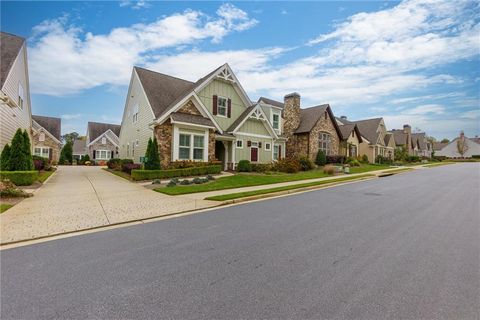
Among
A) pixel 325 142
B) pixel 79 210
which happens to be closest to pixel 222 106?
pixel 325 142

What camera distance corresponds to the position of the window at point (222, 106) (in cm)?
2089

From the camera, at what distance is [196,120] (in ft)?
57.8

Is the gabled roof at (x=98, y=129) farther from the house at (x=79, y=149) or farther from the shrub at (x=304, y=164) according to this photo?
the shrub at (x=304, y=164)

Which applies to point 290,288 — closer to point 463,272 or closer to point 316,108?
point 463,272

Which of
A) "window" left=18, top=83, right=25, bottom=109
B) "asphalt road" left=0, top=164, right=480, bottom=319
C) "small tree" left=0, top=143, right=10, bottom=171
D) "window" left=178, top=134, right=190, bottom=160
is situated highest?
"window" left=18, top=83, right=25, bottom=109

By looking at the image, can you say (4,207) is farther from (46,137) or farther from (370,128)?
(370,128)

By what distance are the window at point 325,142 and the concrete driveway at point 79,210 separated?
2241 cm

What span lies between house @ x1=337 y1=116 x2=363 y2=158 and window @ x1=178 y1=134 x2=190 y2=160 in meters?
22.1

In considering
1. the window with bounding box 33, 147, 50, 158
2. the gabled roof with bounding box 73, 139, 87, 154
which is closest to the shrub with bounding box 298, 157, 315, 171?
the window with bounding box 33, 147, 50, 158

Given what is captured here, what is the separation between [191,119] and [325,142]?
59.4ft

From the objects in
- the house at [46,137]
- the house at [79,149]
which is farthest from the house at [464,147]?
the house at [79,149]

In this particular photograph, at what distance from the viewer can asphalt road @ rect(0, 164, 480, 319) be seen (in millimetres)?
2738

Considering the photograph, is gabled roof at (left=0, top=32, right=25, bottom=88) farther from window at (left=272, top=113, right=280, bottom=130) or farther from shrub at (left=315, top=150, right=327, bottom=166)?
shrub at (left=315, top=150, right=327, bottom=166)

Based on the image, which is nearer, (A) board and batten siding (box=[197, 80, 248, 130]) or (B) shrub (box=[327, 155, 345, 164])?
(A) board and batten siding (box=[197, 80, 248, 130])
